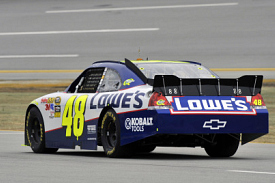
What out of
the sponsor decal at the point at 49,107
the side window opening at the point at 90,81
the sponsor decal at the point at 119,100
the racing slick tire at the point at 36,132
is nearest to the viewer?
the sponsor decal at the point at 119,100

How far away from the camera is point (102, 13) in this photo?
94.8ft

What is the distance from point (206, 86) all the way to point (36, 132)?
369cm

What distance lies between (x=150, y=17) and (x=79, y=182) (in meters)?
19.7

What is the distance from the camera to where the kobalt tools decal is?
11.0 m

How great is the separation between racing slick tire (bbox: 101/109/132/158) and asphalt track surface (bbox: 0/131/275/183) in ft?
0.48

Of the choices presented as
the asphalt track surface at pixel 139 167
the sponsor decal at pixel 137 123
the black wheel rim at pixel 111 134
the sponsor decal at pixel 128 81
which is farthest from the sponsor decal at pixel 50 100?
the sponsor decal at pixel 137 123

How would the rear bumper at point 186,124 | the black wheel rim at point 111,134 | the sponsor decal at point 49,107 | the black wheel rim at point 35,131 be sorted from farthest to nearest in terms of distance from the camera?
the black wheel rim at point 35,131 < the sponsor decal at point 49,107 < the black wheel rim at point 111,134 < the rear bumper at point 186,124

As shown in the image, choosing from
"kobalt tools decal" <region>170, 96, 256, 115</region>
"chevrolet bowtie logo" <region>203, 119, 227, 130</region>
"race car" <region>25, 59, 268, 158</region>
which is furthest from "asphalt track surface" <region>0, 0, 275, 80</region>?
"chevrolet bowtie logo" <region>203, 119, 227, 130</region>

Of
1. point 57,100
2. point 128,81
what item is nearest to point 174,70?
point 128,81

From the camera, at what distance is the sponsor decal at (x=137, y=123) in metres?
11.0

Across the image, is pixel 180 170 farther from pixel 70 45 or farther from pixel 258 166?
pixel 70 45

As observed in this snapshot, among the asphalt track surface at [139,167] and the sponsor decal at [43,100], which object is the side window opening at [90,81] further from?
the asphalt track surface at [139,167]

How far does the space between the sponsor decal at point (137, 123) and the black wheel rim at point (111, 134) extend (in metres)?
0.44

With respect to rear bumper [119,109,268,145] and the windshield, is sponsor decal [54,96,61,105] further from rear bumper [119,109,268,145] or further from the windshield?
rear bumper [119,109,268,145]
